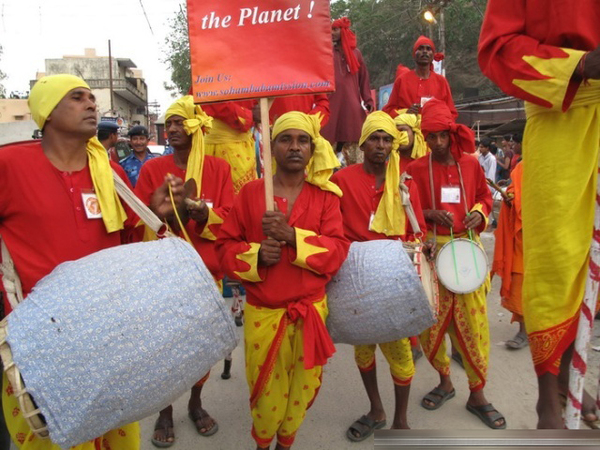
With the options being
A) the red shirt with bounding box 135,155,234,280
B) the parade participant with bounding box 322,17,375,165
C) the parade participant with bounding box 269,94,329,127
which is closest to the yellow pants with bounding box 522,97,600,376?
the red shirt with bounding box 135,155,234,280

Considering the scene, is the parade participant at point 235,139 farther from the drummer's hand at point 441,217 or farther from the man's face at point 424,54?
the man's face at point 424,54

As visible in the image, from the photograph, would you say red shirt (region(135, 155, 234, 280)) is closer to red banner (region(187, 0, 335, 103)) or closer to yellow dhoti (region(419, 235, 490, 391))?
red banner (region(187, 0, 335, 103))

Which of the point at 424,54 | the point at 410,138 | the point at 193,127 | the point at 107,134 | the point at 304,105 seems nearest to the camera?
the point at 193,127

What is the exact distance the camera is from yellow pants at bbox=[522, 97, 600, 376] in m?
1.86

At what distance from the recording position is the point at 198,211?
3.12 meters

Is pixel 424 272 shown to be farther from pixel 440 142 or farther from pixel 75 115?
pixel 75 115

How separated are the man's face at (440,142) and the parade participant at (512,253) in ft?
4.13

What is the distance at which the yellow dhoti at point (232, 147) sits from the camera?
5.07m

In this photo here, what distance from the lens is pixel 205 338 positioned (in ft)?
6.62

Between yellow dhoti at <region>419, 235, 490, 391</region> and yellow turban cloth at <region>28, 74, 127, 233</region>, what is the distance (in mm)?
2309

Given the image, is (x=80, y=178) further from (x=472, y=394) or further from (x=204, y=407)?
(x=472, y=394)

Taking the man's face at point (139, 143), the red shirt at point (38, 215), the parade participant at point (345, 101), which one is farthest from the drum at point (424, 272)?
the man's face at point (139, 143)

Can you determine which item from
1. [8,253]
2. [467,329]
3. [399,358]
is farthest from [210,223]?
[467,329]

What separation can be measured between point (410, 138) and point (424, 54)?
169cm
